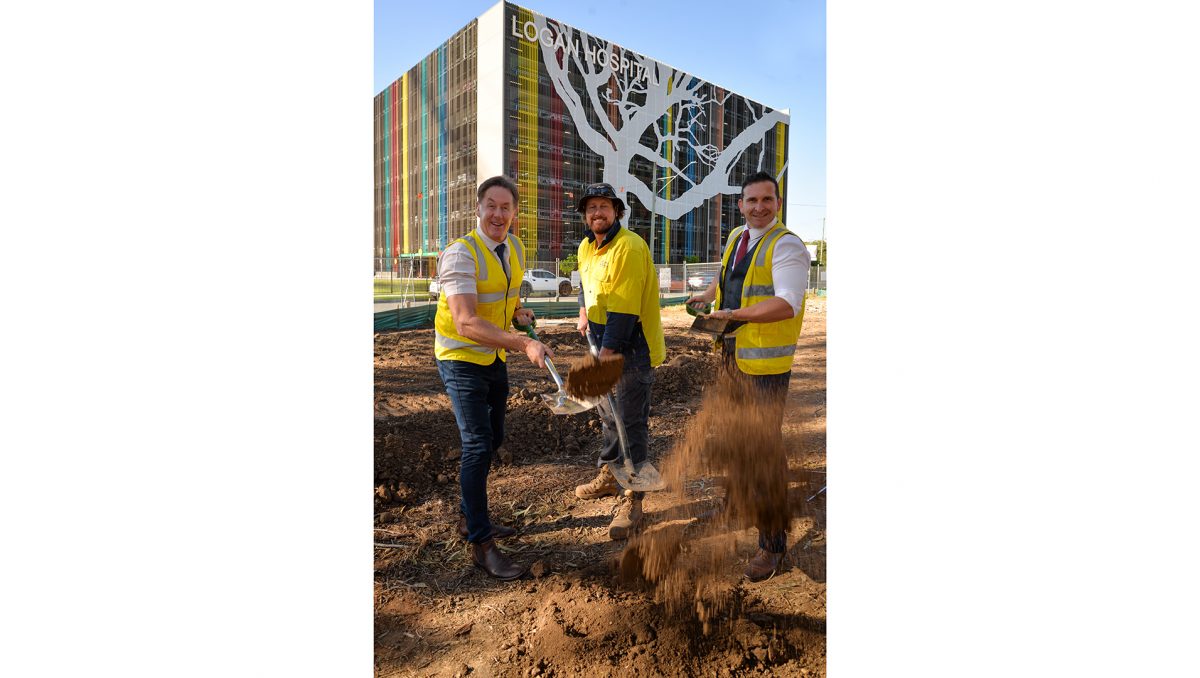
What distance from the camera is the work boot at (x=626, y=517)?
2.01 m

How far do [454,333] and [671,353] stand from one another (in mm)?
720

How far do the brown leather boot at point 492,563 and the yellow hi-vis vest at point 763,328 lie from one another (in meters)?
0.98

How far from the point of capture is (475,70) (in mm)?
1810

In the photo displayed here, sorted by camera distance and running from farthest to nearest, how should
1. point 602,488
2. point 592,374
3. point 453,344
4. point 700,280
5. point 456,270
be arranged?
point 602,488
point 700,280
point 592,374
point 453,344
point 456,270

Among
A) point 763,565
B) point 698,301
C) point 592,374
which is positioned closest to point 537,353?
point 592,374

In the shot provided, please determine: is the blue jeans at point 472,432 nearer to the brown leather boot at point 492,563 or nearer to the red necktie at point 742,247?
the brown leather boot at point 492,563

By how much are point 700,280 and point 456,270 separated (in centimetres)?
81

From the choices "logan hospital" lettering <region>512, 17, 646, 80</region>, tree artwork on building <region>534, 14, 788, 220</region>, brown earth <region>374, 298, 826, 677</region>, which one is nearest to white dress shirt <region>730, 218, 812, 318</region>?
brown earth <region>374, 298, 826, 677</region>

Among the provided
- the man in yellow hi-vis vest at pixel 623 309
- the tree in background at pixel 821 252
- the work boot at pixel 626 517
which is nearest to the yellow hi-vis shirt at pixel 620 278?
the man in yellow hi-vis vest at pixel 623 309

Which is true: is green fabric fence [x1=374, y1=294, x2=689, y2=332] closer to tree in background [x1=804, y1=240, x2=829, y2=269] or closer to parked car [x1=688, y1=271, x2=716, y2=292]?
parked car [x1=688, y1=271, x2=716, y2=292]

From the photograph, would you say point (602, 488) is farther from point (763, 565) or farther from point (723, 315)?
point (723, 315)

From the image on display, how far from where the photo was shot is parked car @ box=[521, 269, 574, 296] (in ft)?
6.44

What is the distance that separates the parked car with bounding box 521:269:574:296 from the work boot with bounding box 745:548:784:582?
42.2 inches

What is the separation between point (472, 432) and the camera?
185cm
